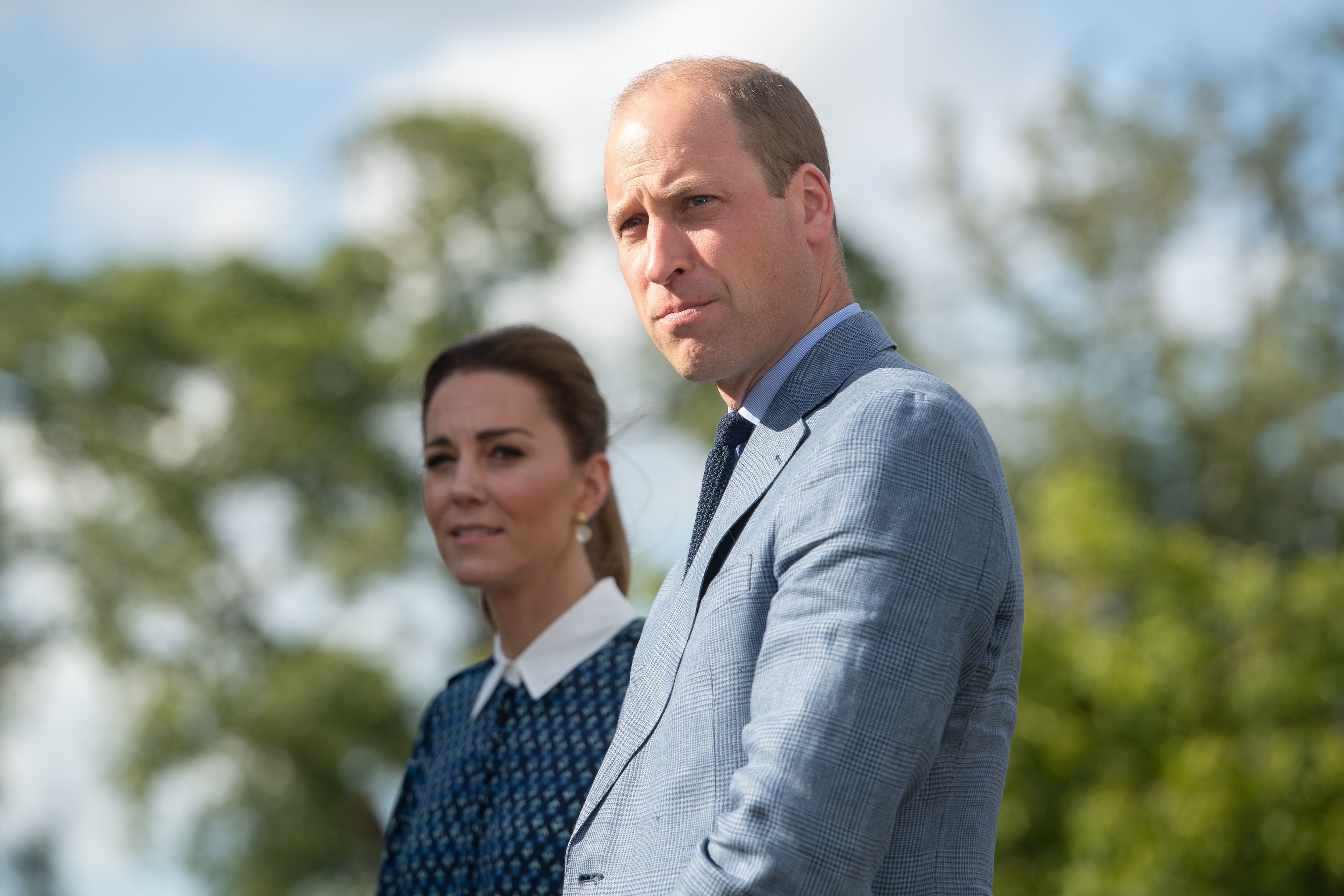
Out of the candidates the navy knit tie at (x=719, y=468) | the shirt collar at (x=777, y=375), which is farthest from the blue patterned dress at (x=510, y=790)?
the shirt collar at (x=777, y=375)

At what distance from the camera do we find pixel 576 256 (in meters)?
16.5

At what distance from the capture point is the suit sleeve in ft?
4.38

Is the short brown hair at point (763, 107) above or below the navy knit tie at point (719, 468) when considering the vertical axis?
above

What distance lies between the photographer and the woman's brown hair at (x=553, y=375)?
9.95 feet

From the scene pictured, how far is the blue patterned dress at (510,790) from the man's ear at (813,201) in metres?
1.23

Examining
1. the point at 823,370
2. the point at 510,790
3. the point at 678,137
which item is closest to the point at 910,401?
the point at 823,370

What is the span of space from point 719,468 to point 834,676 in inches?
19.2

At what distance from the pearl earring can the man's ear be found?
139 cm

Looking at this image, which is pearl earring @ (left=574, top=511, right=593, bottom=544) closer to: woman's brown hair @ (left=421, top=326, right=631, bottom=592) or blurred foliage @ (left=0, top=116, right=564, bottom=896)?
woman's brown hair @ (left=421, top=326, right=631, bottom=592)

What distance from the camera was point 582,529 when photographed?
3.04m

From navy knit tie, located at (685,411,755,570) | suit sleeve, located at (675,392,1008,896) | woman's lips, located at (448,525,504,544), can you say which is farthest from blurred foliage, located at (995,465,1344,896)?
suit sleeve, located at (675,392,1008,896)

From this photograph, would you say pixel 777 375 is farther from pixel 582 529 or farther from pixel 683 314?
pixel 582 529

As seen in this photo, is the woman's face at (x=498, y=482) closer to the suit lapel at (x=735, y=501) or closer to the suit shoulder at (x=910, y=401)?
the suit lapel at (x=735, y=501)

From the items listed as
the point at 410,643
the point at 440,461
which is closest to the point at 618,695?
the point at 440,461
